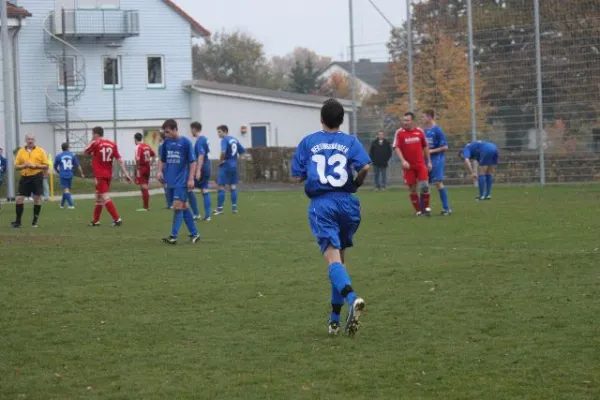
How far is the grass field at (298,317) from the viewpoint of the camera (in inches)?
272

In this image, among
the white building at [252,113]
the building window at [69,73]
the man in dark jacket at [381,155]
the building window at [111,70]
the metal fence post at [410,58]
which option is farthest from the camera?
the white building at [252,113]

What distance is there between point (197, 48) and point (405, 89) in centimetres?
6074

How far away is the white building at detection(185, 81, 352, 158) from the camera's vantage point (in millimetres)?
52969

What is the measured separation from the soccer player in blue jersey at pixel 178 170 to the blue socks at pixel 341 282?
26.1ft

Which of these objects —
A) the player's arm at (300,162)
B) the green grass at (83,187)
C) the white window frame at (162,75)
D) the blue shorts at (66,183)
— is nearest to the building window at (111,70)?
the white window frame at (162,75)

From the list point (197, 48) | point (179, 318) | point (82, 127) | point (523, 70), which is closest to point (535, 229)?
point (179, 318)

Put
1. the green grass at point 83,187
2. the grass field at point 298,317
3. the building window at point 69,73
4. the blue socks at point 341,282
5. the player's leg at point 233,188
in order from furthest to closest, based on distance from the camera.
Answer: the building window at point 69,73
the green grass at point 83,187
the player's leg at point 233,188
the blue socks at point 341,282
the grass field at point 298,317

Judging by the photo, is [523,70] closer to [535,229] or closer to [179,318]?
[535,229]

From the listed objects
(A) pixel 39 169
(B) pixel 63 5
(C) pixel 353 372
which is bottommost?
(C) pixel 353 372

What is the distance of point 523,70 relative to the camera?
109ft

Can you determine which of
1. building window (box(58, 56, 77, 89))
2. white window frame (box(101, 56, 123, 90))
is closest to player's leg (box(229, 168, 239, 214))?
building window (box(58, 56, 77, 89))

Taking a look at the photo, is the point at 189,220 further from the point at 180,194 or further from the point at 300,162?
the point at 300,162

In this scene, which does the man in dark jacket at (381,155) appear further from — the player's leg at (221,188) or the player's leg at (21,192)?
the player's leg at (21,192)

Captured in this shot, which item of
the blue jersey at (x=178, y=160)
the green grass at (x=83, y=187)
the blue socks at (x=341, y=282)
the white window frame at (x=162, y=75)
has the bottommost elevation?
the blue socks at (x=341, y=282)
